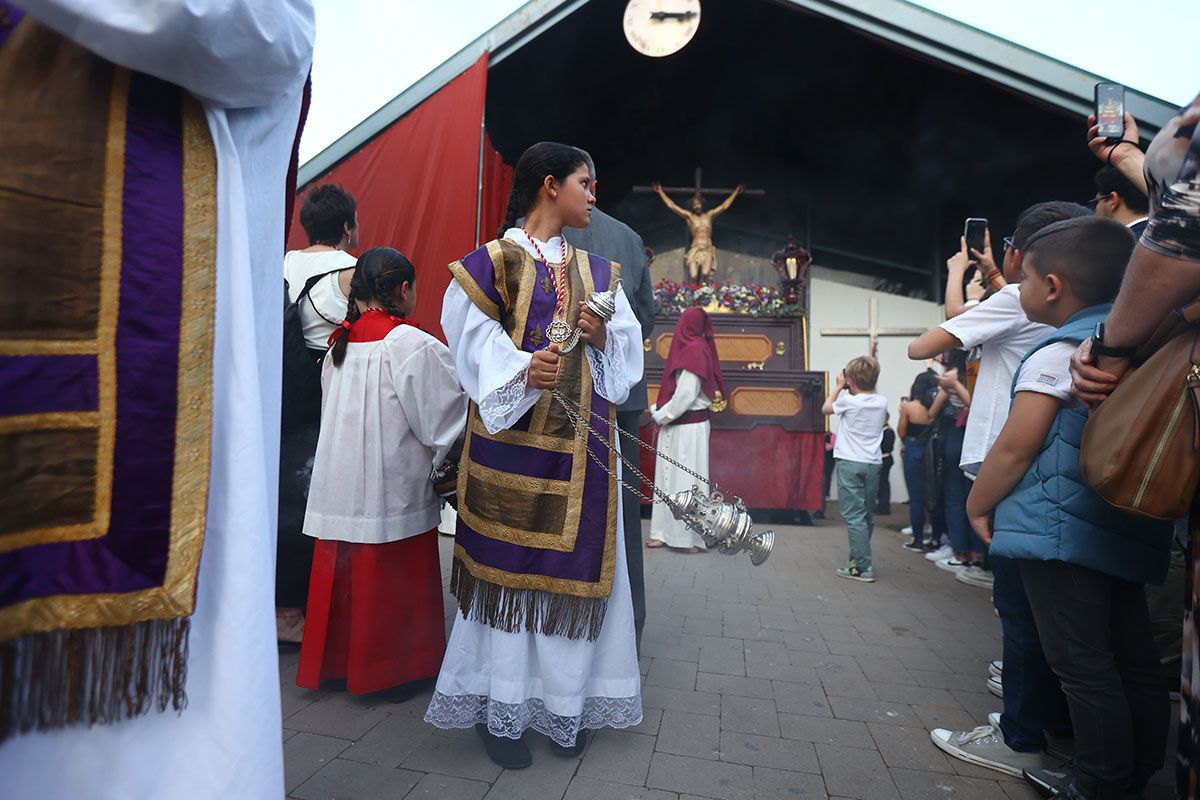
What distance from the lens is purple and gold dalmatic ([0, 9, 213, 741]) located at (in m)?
0.89

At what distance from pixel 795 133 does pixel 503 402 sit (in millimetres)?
8444

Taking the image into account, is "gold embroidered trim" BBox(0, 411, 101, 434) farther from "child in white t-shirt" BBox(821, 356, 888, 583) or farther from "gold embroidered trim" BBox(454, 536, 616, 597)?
"child in white t-shirt" BBox(821, 356, 888, 583)

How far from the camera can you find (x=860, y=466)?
479 centimetres

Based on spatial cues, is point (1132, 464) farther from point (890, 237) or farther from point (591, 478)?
point (890, 237)

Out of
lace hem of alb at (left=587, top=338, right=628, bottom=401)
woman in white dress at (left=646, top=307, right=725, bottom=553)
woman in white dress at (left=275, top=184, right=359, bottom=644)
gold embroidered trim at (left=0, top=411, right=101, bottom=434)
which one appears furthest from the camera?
woman in white dress at (left=646, top=307, right=725, bottom=553)

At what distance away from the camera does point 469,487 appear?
213cm

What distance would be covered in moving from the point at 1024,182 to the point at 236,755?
298 inches

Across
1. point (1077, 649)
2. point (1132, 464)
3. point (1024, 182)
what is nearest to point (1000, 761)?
point (1077, 649)

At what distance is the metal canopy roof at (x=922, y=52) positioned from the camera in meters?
4.27

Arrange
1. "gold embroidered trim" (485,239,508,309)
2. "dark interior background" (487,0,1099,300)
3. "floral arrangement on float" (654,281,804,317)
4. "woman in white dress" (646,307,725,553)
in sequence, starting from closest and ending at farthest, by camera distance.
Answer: "gold embroidered trim" (485,239,508,309) → "woman in white dress" (646,307,725,553) → "dark interior background" (487,0,1099,300) → "floral arrangement on float" (654,281,804,317)

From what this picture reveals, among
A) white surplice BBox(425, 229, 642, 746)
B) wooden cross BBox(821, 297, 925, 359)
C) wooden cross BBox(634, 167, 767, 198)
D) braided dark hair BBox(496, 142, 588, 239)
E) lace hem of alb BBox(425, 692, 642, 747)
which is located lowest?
lace hem of alb BBox(425, 692, 642, 747)

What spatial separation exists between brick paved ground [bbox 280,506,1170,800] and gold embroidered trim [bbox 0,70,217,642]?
3.86 feet

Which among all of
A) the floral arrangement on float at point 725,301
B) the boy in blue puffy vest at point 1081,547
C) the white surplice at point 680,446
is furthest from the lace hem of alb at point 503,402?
the floral arrangement on float at point 725,301

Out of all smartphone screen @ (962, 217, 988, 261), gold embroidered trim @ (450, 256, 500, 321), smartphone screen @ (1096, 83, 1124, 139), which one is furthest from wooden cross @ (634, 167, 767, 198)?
gold embroidered trim @ (450, 256, 500, 321)
